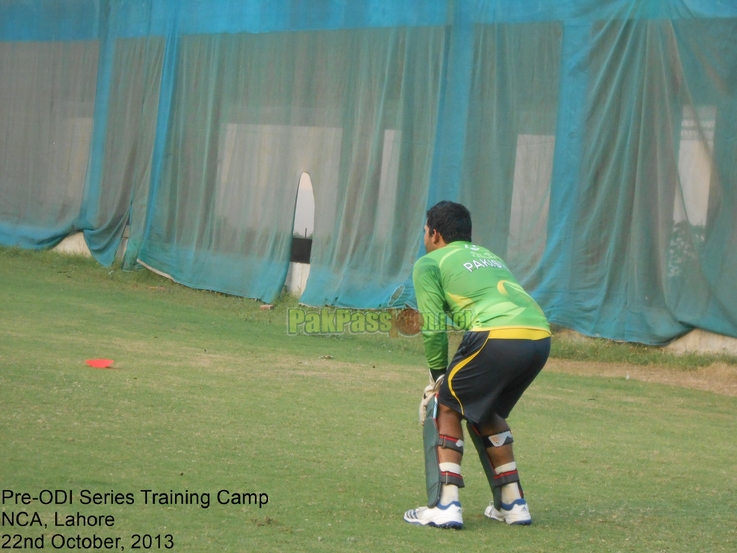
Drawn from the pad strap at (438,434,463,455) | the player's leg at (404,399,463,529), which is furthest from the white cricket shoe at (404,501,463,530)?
the pad strap at (438,434,463,455)

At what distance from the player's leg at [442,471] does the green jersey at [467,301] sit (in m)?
0.27

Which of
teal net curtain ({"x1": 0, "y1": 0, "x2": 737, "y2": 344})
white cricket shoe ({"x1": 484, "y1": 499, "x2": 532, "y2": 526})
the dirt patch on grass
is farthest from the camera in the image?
teal net curtain ({"x1": 0, "y1": 0, "x2": 737, "y2": 344})

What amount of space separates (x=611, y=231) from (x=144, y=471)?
7.10 meters

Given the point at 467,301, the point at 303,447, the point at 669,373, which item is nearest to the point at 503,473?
the point at 467,301

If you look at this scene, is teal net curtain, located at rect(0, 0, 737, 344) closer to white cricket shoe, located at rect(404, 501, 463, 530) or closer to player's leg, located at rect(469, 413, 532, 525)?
player's leg, located at rect(469, 413, 532, 525)

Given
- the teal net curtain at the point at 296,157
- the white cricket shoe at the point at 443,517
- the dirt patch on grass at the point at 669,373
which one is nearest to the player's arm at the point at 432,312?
the white cricket shoe at the point at 443,517

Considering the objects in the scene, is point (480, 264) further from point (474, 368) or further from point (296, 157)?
point (296, 157)

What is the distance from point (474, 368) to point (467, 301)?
339 mm

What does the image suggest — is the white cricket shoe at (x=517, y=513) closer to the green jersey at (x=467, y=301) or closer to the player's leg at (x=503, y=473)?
the player's leg at (x=503, y=473)

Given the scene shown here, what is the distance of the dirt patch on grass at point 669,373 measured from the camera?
9.38 meters

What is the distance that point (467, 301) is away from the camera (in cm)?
445

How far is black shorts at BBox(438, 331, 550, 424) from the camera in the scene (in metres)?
4.29

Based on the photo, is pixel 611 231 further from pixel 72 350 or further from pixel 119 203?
pixel 119 203

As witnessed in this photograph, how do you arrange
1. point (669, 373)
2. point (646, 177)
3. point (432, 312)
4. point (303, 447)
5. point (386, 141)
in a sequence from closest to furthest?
1. point (432, 312)
2. point (303, 447)
3. point (669, 373)
4. point (646, 177)
5. point (386, 141)
